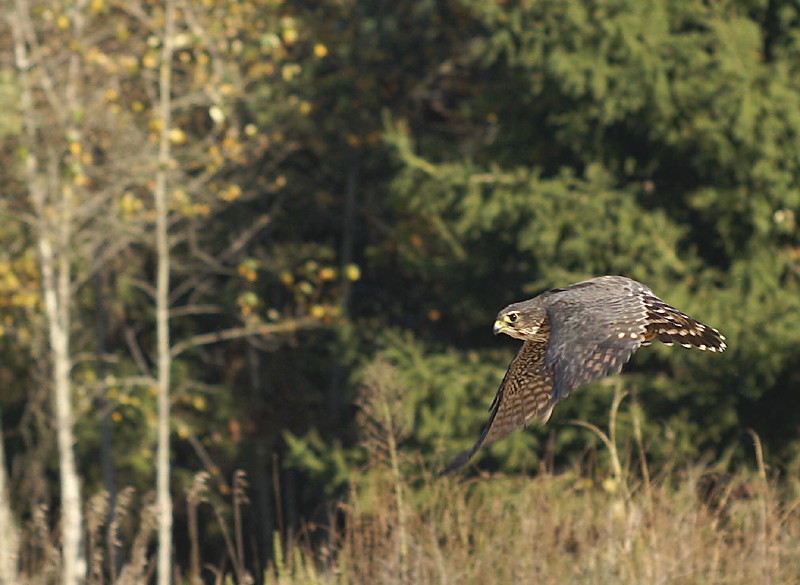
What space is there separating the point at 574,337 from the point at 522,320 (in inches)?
20.8

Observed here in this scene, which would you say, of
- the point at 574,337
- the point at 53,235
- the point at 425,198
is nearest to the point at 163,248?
the point at 53,235

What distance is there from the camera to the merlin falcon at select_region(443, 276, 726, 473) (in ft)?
11.0

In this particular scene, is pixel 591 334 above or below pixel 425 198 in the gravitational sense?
below

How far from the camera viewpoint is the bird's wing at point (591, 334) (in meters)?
3.29

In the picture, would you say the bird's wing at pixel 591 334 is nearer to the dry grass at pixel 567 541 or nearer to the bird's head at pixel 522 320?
the bird's head at pixel 522 320

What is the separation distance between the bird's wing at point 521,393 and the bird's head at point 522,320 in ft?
0.36

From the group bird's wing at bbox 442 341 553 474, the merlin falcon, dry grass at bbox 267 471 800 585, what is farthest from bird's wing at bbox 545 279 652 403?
dry grass at bbox 267 471 800 585

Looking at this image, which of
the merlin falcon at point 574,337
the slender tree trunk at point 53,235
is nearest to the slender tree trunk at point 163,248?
the slender tree trunk at point 53,235

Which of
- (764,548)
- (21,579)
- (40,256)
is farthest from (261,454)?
(764,548)

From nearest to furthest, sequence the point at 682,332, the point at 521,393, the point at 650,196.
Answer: the point at 682,332 < the point at 521,393 < the point at 650,196

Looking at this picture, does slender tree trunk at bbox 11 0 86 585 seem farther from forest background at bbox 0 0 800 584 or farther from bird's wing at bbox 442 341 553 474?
bird's wing at bbox 442 341 553 474

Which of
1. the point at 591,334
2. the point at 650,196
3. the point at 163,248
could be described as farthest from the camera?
the point at 163,248

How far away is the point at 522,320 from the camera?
159 inches

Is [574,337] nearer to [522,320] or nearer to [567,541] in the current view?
[522,320]
